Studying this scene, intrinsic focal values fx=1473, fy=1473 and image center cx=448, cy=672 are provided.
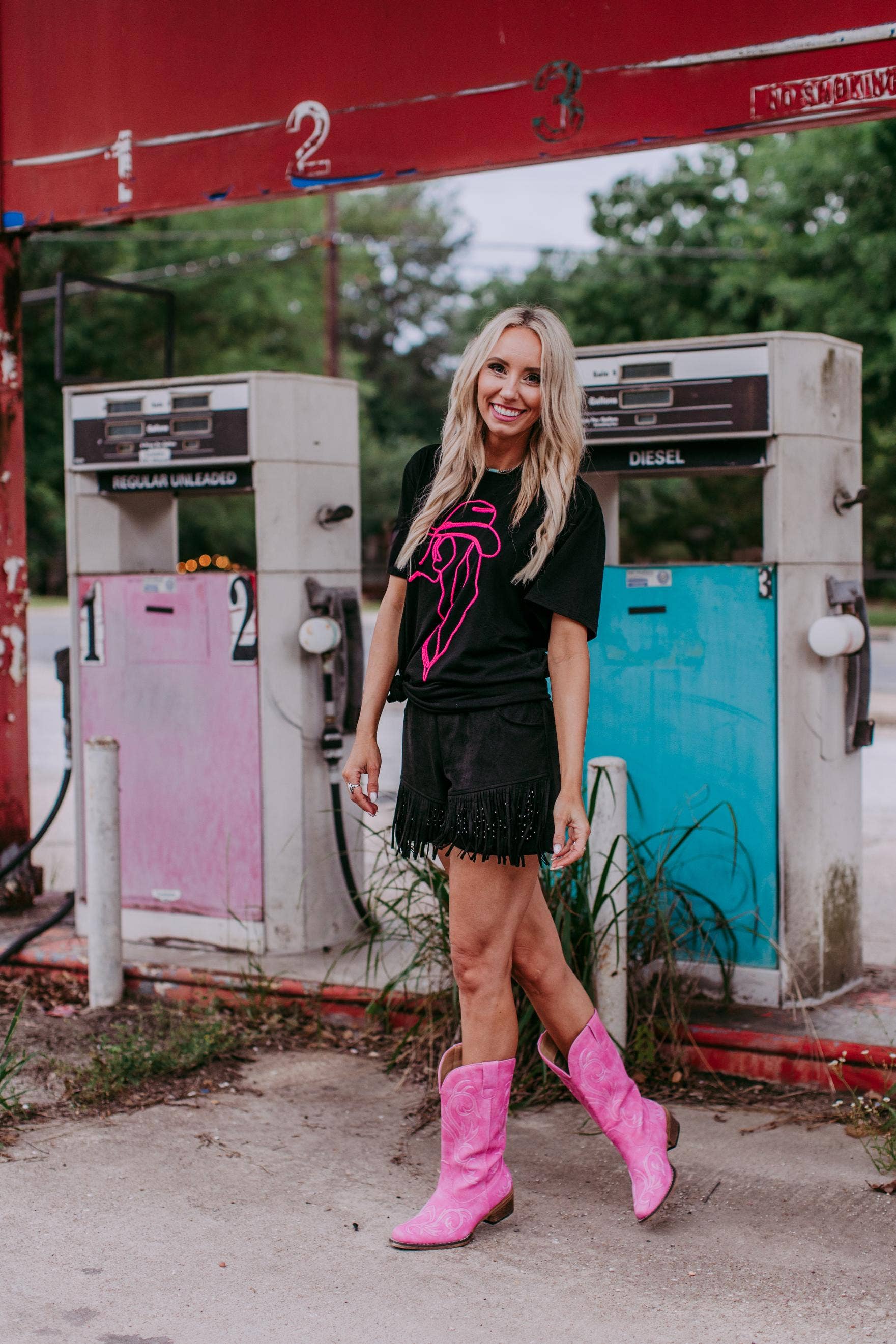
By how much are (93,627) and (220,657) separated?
2.04 feet

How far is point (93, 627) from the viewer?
5.71 meters

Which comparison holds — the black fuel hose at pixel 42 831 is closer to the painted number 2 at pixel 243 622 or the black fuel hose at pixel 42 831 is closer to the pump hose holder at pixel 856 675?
the painted number 2 at pixel 243 622

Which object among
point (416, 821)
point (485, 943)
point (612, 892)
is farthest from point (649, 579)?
point (485, 943)

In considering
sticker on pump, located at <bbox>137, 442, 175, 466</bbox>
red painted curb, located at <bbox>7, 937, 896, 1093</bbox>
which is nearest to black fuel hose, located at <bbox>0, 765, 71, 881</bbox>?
red painted curb, located at <bbox>7, 937, 896, 1093</bbox>

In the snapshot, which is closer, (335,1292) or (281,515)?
(335,1292)

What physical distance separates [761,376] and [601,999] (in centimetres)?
194

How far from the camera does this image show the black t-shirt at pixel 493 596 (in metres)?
3.27

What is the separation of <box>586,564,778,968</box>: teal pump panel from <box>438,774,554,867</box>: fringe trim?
1.37 meters

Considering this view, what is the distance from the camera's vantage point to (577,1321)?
2947 millimetres

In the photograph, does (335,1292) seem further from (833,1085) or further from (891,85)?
(891,85)

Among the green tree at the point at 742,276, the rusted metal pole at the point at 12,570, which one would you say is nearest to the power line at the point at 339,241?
the green tree at the point at 742,276

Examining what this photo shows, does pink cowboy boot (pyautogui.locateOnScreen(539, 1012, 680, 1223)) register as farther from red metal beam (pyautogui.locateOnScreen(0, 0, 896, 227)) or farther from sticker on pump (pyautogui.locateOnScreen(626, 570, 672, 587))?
red metal beam (pyautogui.locateOnScreen(0, 0, 896, 227))

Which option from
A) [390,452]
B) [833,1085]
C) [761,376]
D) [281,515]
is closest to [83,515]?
[281,515]

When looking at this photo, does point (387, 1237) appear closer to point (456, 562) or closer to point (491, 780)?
point (491, 780)
